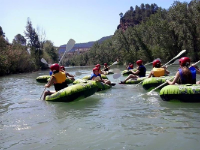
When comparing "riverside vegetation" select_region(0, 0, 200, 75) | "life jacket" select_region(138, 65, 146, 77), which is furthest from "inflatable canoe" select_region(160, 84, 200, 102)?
"riverside vegetation" select_region(0, 0, 200, 75)

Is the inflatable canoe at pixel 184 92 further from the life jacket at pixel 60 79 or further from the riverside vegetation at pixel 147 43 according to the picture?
the riverside vegetation at pixel 147 43

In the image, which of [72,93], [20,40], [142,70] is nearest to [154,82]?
[142,70]

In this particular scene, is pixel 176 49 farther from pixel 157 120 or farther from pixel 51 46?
pixel 157 120

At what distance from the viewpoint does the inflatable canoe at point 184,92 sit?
6301mm

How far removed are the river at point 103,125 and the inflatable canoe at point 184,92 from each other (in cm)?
15

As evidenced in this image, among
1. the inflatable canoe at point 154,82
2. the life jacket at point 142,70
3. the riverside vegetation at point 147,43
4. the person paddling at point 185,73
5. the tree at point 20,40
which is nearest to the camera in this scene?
the person paddling at point 185,73

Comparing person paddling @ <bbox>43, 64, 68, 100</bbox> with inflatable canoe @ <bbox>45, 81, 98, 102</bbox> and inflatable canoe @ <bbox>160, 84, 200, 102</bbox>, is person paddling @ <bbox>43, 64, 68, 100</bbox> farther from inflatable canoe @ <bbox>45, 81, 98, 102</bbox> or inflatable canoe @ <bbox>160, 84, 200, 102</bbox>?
inflatable canoe @ <bbox>160, 84, 200, 102</bbox>

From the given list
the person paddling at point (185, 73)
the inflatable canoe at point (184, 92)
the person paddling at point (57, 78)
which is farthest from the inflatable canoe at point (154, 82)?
the person paddling at point (57, 78)

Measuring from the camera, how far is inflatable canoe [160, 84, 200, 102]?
630 cm

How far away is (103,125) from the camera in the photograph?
504 cm

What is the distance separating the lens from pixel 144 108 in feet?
20.8

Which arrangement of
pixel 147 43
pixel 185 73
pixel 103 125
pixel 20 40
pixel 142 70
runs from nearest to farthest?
pixel 103 125
pixel 185 73
pixel 142 70
pixel 147 43
pixel 20 40

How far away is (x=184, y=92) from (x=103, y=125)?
2419 millimetres

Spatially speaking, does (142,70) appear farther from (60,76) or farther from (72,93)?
(72,93)
